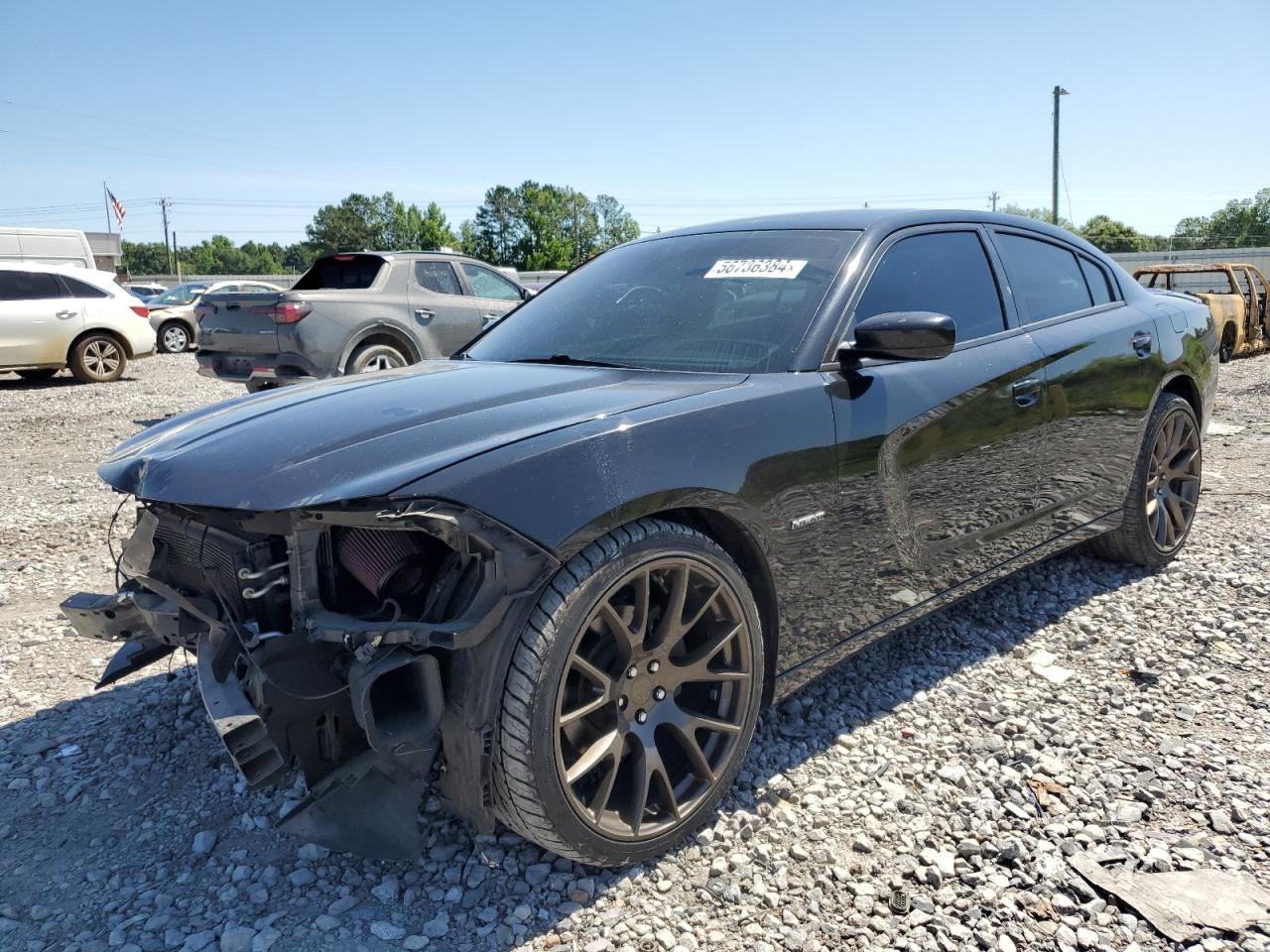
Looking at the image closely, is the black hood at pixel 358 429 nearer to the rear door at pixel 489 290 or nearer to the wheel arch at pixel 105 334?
the rear door at pixel 489 290

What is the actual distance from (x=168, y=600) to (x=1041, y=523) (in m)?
3.01

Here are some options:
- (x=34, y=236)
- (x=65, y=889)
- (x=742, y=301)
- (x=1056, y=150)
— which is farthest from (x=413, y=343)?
(x=1056, y=150)

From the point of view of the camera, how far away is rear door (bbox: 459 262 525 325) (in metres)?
10.1

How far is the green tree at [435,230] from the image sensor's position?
95.4 metres

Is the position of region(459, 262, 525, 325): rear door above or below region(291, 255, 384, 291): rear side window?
below

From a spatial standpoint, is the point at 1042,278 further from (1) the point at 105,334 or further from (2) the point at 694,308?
(1) the point at 105,334

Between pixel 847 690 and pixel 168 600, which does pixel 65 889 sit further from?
pixel 847 690

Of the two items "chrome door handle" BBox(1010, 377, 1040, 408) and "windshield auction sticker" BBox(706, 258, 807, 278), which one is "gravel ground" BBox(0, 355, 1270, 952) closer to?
"chrome door handle" BBox(1010, 377, 1040, 408)

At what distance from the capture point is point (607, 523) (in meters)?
2.13

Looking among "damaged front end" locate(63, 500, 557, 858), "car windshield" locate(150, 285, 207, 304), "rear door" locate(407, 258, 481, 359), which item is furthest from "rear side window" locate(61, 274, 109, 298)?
"damaged front end" locate(63, 500, 557, 858)

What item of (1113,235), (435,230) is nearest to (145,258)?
(435,230)

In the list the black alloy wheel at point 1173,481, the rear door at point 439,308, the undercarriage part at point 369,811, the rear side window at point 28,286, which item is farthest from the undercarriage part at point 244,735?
the rear side window at point 28,286

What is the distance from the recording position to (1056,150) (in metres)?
40.2

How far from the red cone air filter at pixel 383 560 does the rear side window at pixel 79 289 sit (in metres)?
13.4
